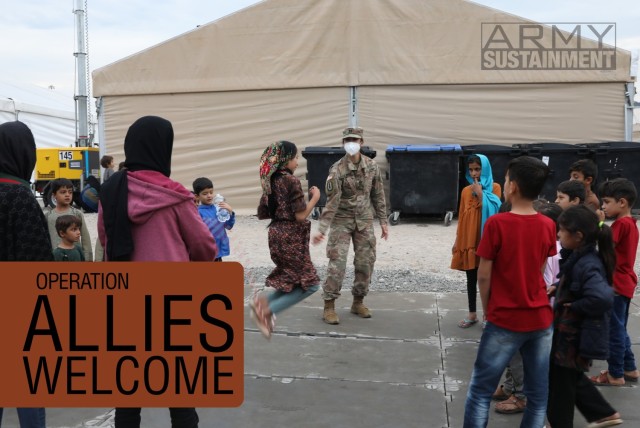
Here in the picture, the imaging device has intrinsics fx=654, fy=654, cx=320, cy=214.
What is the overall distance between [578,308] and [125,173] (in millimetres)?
2439

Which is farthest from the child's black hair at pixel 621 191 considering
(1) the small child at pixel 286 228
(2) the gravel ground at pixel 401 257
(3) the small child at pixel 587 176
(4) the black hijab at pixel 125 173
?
(2) the gravel ground at pixel 401 257

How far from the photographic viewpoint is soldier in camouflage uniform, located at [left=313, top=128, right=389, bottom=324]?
6.17 m

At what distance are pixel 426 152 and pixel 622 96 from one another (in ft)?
16.0

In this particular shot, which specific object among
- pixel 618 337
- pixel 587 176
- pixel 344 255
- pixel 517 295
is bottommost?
pixel 618 337

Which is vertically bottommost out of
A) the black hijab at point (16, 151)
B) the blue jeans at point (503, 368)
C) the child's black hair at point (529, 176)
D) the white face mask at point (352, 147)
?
the blue jeans at point (503, 368)

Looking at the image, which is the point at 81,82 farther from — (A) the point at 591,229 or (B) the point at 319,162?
(A) the point at 591,229

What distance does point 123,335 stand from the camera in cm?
308

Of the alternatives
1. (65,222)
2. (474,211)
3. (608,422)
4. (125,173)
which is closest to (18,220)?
(125,173)

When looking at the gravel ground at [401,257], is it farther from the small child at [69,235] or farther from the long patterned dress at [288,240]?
the small child at [69,235]

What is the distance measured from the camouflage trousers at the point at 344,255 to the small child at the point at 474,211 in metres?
0.85

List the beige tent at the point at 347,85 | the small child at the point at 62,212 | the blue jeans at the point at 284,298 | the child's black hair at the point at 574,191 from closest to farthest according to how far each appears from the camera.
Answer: the child's black hair at the point at 574,191
the blue jeans at the point at 284,298
the small child at the point at 62,212
the beige tent at the point at 347,85

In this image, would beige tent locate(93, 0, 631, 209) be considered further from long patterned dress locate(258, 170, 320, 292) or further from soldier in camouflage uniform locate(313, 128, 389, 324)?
long patterned dress locate(258, 170, 320, 292)

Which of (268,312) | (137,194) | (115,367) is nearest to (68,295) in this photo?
(115,367)

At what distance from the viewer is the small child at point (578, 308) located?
3.47 meters
